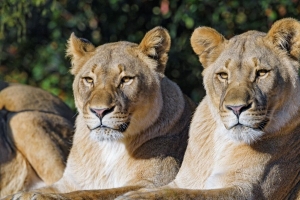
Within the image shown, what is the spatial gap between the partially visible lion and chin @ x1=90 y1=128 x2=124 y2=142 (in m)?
1.70

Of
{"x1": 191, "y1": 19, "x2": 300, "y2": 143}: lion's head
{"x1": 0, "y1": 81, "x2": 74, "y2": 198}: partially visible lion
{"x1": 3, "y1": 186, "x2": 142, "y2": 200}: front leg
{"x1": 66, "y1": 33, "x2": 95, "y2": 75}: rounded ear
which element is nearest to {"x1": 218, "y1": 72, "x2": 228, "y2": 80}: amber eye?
{"x1": 191, "y1": 19, "x2": 300, "y2": 143}: lion's head

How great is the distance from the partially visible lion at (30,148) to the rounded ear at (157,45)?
62.1 inches

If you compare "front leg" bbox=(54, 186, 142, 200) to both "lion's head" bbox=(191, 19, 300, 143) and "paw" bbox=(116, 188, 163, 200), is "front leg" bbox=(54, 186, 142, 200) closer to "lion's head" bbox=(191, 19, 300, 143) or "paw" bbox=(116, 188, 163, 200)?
"paw" bbox=(116, 188, 163, 200)

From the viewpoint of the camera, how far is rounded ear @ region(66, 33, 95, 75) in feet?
19.3

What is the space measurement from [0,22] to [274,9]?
89.4 inches

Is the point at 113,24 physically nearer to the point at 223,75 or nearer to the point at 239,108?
the point at 223,75

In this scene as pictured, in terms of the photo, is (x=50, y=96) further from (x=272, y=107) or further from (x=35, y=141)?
(x=272, y=107)

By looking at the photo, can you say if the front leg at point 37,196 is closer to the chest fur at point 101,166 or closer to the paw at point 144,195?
the paw at point 144,195

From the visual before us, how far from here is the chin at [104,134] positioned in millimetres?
5344

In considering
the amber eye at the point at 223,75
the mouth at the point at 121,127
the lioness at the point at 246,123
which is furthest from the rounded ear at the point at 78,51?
the amber eye at the point at 223,75

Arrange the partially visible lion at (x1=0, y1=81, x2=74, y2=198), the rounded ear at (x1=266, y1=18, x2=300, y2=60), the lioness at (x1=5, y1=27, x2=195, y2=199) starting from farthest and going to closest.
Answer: the partially visible lion at (x1=0, y1=81, x2=74, y2=198) < the lioness at (x1=5, y1=27, x2=195, y2=199) < the rounded ear at (x1=266, y1=18, x2=300, y2=60)

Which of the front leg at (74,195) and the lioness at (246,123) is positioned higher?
the lioness at (246,123)

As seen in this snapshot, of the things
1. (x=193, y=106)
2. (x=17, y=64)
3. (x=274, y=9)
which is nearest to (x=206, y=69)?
(x=193, y=106)

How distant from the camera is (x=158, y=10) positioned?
847 cm
